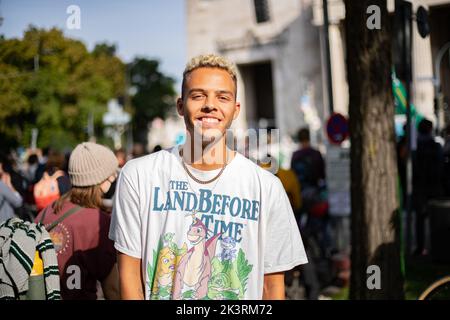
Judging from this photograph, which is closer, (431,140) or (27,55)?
(27,55)

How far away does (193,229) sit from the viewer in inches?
102

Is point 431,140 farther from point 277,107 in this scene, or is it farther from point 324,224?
point 277,107

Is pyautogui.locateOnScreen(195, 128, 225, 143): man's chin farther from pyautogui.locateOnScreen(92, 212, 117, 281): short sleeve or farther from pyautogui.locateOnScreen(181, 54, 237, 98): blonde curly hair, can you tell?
pyautogui.locateOnScreen(92, 212, 117, 281): short sleeve

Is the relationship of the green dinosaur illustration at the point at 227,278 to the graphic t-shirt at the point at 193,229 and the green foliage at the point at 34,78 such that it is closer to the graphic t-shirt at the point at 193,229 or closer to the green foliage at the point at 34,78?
the graphic t-shirt at the point at 193,229

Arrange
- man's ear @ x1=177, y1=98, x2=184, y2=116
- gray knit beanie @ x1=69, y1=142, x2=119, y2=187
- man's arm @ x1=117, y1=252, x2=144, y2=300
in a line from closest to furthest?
man's arm @ x1=117, y1=252, x2=144, y2=300
man's ear @ x1=177, y1=98, x2=184, y2=116
gray knit beanie @ x1=69, y1=142, x2=119, y2=187

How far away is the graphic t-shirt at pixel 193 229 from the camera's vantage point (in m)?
2.56

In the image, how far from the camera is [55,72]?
628 centimetres

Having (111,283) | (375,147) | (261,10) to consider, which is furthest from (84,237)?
(261,10)

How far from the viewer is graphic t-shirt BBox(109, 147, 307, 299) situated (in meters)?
2.56

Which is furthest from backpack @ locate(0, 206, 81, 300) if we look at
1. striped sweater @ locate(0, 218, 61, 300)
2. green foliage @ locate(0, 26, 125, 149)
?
green foliage @ locate(0, 26, 125, 149)

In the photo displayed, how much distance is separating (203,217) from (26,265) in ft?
3.38

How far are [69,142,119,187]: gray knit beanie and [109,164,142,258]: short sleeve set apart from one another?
1.16m

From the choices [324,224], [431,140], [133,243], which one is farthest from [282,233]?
[324,224]

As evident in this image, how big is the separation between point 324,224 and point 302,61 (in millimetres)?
38959
